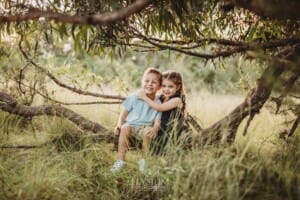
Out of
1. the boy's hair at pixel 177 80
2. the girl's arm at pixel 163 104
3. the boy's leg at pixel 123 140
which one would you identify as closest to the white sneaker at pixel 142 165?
the boy's leg at pixel 123 140

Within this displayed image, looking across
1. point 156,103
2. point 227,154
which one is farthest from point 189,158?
point 156,103

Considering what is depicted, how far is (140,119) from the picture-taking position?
12.6 ft

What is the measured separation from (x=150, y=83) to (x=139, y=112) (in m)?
0.25

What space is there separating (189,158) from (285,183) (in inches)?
21.2

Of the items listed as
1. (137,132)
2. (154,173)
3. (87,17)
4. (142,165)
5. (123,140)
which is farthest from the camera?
(137,132)

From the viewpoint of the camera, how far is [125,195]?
312 centimetres

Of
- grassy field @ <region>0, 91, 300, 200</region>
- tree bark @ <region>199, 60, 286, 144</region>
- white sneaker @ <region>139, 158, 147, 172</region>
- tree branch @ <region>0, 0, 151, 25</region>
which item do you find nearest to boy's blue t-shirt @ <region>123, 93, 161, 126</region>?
grassy field @ <region>0, 91, 300, 200</region>

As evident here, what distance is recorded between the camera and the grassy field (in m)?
2.61

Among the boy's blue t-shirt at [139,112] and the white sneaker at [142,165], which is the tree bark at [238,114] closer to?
the white sneaker at [142,165]

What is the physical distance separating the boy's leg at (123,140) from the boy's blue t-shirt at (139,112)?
0.47ft

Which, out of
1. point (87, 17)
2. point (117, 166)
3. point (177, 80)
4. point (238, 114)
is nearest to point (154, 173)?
point (117, 166)

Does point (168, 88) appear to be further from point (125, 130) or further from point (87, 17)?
point (87, 17)

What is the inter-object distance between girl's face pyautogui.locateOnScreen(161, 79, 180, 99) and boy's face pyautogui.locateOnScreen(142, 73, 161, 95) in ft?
0.24

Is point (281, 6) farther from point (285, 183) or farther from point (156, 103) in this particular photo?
point (156, 103)
